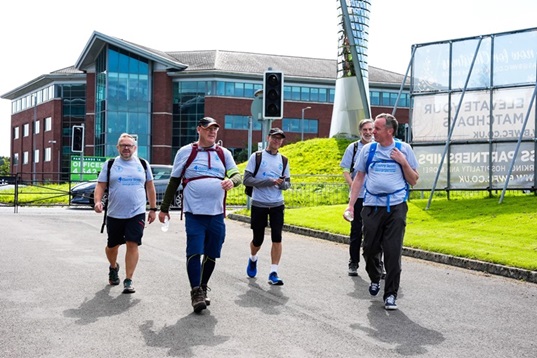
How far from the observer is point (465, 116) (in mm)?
18672

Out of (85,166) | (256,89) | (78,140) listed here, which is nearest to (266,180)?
(85,166)

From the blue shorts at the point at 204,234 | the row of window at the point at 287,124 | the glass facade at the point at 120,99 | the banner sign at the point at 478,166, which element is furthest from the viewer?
the row of window at the point at 287,124

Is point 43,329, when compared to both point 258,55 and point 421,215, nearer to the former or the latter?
point 421,215

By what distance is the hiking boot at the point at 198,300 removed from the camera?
6.46m

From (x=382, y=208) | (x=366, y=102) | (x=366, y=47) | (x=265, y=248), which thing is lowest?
(x=265, y=248)

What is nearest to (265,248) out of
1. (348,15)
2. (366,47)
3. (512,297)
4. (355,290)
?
(355,290)

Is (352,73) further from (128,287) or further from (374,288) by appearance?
→ (128,287)

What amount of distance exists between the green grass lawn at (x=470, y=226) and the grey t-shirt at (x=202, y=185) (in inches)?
194

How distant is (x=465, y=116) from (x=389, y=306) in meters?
12.8

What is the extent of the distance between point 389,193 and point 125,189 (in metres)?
2.87

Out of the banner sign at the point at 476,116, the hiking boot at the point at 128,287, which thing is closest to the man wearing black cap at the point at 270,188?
the hiking boot at the point at 128,287

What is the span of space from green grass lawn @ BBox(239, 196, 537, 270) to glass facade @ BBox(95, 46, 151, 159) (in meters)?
45.0

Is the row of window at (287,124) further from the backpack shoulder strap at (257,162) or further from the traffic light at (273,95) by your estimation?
the backpack shoulder strap at (257,162)

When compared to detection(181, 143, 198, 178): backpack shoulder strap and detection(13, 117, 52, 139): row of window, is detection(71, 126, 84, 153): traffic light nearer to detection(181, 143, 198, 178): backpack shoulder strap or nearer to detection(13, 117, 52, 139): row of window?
detection(181, 143, 198, 178): backpack shoulder strap
